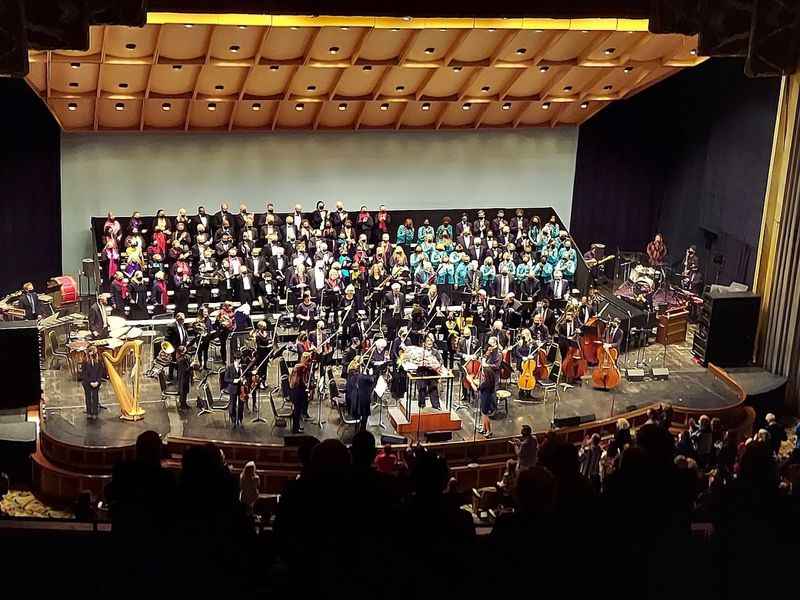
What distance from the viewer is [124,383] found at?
47.2ft

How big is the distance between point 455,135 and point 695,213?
16.3ft

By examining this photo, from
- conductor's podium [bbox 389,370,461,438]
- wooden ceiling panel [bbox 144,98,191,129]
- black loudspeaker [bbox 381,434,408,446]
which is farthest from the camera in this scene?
wooden ceiling panel [bbox 144,98,191,129]

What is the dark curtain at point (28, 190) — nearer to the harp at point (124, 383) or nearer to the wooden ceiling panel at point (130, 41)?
the wooden ceiling panel at point (130, 41)

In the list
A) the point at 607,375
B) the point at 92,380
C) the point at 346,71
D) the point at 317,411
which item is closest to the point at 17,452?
the point at 92,380

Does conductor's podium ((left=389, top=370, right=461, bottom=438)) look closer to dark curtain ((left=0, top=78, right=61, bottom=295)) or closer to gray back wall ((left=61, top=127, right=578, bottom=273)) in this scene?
gray back wall ((left=61, top=127, right=578, bottom=273))

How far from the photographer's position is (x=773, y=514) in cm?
514

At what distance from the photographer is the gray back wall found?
20016mm

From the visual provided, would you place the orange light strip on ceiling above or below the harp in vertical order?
above

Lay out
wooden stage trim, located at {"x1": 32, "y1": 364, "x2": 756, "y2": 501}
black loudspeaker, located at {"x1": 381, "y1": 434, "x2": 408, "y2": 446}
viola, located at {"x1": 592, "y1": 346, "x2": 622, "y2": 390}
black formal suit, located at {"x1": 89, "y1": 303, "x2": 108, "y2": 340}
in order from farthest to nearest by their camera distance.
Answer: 1. viola, located at {"x1": 592, "y1": 346, "x2": 622, "y2": 390}
2. black formal suit, located at {"x1": 89, "y1": 303, "x2": 108, "y2": 340}
3. black loudspeaker, located at {"x1": 381, "y1": 434, "x2": 408, "y2": 446}
4. wooden stage trim, located at {"x1": 32, "y1": 364, "x2": 756, "y2": 501}

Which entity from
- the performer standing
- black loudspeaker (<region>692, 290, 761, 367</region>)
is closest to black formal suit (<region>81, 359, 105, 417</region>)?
the performer standing

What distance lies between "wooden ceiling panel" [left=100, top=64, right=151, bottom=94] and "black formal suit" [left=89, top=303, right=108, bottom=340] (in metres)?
4.05

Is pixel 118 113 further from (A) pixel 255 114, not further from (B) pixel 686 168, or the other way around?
(B) pixel 686 168

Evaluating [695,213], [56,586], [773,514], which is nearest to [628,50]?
[695,213]

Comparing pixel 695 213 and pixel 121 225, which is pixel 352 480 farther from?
pixel 695 213
